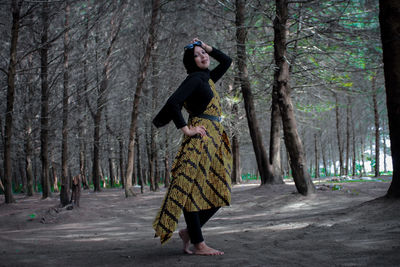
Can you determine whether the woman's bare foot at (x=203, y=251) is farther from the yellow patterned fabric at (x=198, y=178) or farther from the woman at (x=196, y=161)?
the yellow patterned fabric at (x=198, y=178)

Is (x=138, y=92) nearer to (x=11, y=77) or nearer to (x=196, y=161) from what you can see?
(x=11, y=77)

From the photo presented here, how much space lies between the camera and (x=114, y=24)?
15617mm

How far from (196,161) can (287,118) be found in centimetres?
553

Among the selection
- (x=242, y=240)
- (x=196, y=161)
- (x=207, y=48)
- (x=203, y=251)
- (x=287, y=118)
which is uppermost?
(x=207, y=48)

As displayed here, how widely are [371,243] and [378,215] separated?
1.42 m

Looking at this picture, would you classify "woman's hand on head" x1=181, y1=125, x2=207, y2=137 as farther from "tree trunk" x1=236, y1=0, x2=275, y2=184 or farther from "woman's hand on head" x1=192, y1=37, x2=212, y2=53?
"tree trunk" x1=236, y1=0, x2=275, y2=184

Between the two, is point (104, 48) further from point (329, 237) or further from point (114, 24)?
point (329, 237)

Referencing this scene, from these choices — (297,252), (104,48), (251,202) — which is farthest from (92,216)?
(104,48)

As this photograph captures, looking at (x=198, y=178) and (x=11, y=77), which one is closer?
(x=198, y=178)

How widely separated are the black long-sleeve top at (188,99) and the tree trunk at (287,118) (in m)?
5.13

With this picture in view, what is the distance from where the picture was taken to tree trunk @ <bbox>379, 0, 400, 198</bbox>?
4.89 m

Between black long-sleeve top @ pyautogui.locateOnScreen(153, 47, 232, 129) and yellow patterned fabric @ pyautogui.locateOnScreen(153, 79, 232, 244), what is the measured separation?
10 cm

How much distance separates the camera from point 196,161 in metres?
3.36

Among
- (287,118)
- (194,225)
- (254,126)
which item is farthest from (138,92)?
(194,225)
